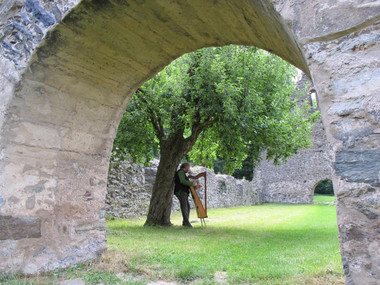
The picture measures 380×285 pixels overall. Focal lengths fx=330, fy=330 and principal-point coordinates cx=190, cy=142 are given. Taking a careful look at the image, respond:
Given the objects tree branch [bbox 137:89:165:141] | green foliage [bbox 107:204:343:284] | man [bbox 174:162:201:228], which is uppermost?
tree branch [bbox 137:89:165:141]

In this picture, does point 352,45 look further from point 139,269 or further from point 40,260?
point 40,260

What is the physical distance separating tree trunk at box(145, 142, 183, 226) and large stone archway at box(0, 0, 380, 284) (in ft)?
13.0

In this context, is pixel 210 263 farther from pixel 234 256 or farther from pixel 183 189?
pixel 183 189

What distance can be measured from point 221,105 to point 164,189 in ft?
7.87

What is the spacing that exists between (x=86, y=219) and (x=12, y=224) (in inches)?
30.5

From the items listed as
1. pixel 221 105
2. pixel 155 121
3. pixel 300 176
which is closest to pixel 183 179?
pixel 155 121

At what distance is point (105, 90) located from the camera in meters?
3.51

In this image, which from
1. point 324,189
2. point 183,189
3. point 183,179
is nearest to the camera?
point 183,179

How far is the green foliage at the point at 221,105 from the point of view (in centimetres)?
674

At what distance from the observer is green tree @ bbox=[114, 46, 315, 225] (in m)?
6.76

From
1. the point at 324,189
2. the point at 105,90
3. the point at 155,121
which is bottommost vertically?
the point at 324,189

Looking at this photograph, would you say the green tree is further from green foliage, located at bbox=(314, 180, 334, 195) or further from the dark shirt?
green foliage, located at bbox=(314, 180, 334, 195)

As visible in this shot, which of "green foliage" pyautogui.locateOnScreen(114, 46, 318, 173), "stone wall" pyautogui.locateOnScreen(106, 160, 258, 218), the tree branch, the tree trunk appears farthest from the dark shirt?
"stone wall" pyautogui.locateOnScreen(106, 160, 258, 218)

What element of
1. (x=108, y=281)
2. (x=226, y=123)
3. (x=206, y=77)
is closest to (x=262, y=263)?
(x=108, y=281)
